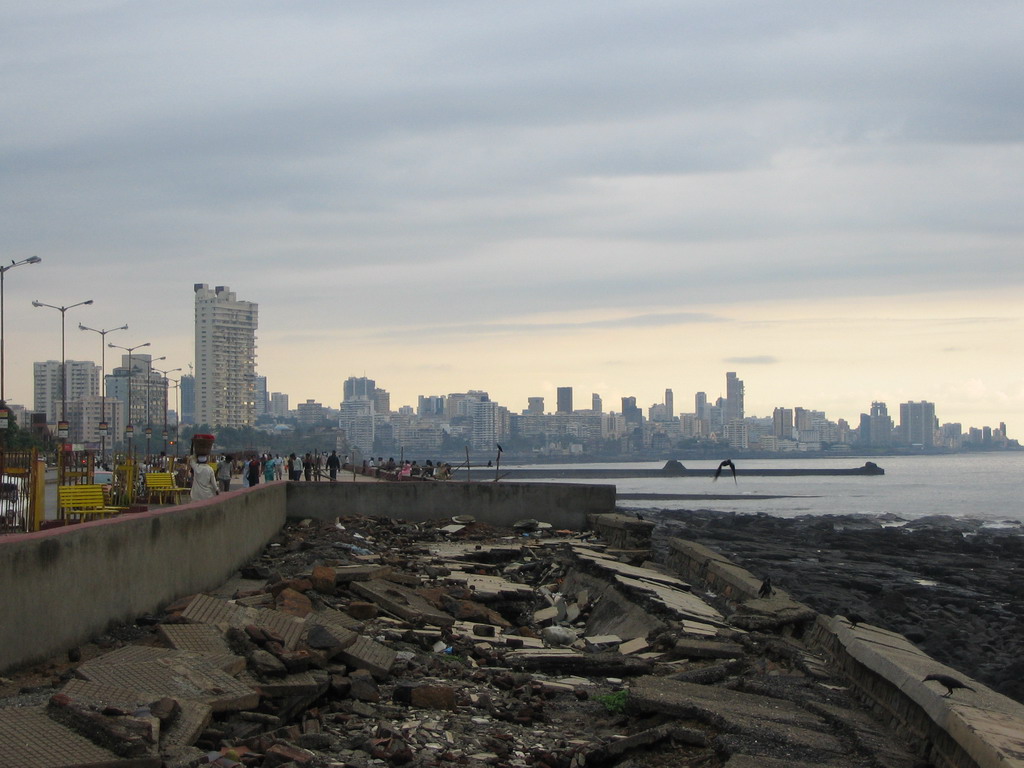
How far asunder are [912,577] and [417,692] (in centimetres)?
2516

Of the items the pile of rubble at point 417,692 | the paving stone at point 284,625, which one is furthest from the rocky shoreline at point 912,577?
the paving stone at point 284,625

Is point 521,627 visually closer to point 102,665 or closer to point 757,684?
point 757,684

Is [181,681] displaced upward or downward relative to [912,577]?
upward

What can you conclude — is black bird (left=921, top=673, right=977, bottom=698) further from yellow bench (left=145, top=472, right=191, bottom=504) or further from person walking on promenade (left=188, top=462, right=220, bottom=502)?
yellow bench (left=145, top=472, right=191, bottom=504)

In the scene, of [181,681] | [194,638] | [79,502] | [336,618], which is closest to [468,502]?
[79,502]

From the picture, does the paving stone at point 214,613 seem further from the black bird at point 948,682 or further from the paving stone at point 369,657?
the black bird at point 948,682

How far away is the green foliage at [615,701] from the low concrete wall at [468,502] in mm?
14992

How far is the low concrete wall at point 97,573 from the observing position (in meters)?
7.09

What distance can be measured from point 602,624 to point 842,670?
12.6ft

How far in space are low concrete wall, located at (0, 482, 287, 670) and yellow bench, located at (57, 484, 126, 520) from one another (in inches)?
81.9

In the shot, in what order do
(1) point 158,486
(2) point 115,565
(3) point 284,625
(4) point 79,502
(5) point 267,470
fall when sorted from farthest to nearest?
(5) point 267,470, (1) point 158,486, (4) point 79,502, (2) point 115,565, (3) point 284,625

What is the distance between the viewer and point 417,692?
776cm

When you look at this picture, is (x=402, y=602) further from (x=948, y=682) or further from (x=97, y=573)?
(x=948, y=682)

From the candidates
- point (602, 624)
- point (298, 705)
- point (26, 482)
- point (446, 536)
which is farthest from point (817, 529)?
point (298, 705)
